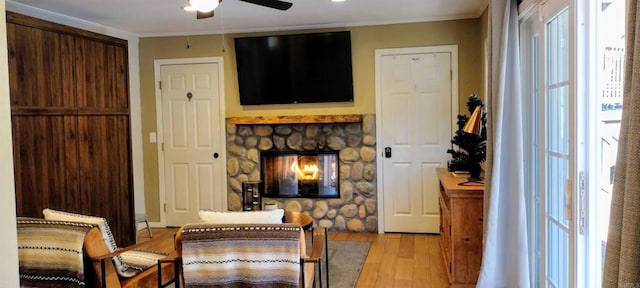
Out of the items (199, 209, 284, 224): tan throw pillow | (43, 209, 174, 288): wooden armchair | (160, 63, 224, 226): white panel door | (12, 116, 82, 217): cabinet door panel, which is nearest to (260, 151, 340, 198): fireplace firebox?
(160, 63, 224, 226): white panel door

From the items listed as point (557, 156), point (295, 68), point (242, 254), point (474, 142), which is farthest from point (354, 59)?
point (242, 254)

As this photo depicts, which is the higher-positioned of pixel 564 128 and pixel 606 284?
pixel 564 128

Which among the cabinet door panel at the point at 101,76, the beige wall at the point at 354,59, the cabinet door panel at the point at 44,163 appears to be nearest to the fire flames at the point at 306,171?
the beige wall at the point at 354,59

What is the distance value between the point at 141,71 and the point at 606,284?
219 inches

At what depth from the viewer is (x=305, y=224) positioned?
3.47 meters

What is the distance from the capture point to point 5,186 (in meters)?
1.72

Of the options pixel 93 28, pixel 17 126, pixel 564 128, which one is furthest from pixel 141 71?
pixel 564 128

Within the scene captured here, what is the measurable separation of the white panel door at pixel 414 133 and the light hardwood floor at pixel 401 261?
0.87 ft

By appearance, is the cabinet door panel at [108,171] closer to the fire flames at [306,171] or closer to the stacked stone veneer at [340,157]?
the stacked stone veneer at [340,157]

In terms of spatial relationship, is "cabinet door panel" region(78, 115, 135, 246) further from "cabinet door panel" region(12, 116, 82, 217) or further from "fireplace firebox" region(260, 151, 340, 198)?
"fireplace firebox" region(260, 151, 340, 198)

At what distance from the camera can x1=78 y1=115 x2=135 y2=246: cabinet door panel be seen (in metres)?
4.39

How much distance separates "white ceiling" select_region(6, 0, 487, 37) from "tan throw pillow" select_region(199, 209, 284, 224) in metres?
2.26

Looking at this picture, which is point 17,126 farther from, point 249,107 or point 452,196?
point 452,196

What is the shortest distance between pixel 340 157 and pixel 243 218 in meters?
2.86
